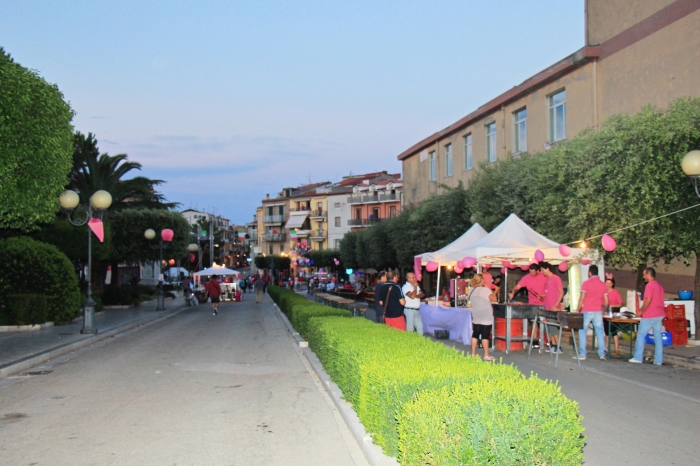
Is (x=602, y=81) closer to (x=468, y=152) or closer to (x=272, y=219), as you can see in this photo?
(x=468, y=152)

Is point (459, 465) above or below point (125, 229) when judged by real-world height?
below

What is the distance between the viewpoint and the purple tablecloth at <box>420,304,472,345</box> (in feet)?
53.5

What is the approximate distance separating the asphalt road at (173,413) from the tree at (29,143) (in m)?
3.33

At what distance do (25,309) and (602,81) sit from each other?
64.6 ft

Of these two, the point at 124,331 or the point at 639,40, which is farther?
the point at 124,331

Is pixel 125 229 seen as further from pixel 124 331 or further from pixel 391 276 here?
pixel 391 276

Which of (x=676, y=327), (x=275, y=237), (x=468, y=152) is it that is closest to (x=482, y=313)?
(x=676, y=327)

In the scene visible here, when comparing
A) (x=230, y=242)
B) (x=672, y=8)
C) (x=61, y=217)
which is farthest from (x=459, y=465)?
(x=230, y=242)

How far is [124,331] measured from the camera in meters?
22.8

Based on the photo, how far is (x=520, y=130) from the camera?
1130 inches

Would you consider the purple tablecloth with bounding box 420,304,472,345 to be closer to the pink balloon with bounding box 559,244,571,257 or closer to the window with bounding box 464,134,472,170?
the pink balloon with bounding box 559,244,571,257

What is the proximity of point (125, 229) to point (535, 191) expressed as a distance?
2465cm

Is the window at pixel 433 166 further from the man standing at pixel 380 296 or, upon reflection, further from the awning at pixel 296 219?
the awning at pixel 296 219

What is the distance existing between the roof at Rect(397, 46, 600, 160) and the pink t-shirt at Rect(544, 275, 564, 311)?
11.0m
